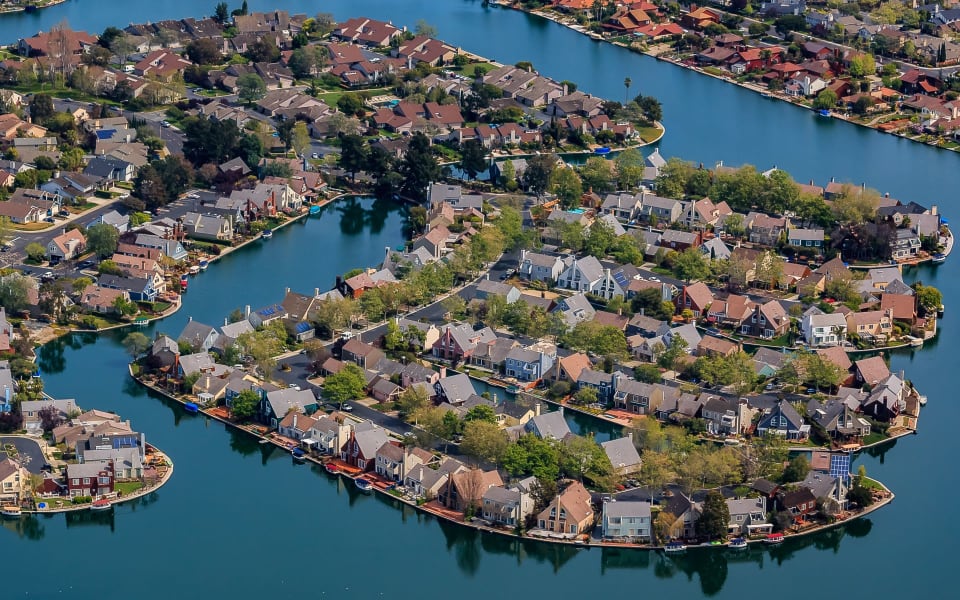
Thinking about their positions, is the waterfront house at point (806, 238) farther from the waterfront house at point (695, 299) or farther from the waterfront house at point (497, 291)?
the waterfront house at point (497, 291)

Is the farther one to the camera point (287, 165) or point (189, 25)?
point (189, 25)

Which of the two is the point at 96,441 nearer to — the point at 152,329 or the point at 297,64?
the point at 152,329

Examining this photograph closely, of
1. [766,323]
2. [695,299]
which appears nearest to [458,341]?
[695,299]

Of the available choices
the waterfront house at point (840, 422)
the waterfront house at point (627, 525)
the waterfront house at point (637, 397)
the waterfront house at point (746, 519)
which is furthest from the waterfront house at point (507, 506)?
the waterfront house at point (840, 422)

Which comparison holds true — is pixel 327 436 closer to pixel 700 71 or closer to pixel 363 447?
pixel 363 447

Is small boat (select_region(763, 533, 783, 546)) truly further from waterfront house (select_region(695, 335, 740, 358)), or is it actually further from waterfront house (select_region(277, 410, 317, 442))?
waterfront house (select_region(277, 410, 317, 442))

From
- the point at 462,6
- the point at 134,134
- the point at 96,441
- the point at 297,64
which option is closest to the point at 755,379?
the point at 96,441

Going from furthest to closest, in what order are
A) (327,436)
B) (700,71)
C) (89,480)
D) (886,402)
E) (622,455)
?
1. (700,71)
2. (886,402)
3. (327,436)
4. (622,455)
5. (89,480)
